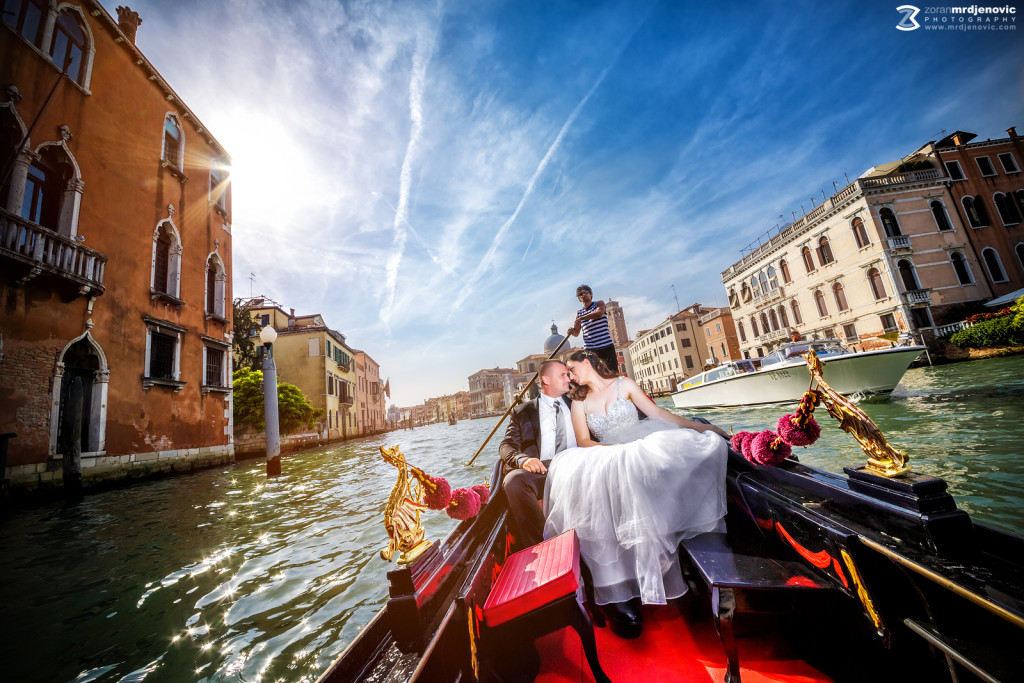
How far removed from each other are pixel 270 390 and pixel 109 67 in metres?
9.36

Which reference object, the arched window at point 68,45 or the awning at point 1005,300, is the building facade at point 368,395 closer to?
the arched window at point 68,45

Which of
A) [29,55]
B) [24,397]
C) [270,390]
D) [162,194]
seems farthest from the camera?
[162,194]

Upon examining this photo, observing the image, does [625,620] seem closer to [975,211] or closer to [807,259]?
[807,259]

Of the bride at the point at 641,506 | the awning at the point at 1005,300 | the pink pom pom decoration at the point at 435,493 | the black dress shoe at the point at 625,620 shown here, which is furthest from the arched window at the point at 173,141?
the awning at the point at 1005,300

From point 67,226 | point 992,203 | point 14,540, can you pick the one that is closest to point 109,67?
point 67,226

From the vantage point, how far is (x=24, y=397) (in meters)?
6.72

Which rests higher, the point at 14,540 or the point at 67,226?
the point at 67,226

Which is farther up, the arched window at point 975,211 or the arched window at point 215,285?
the arched window at point 975,211

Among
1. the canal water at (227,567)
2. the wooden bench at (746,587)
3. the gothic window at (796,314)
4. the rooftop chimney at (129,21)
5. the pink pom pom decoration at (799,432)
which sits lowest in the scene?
A: the canal water at (227,567)

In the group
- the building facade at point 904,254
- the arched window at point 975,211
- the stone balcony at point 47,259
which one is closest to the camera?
the stone balcony at point 47,259

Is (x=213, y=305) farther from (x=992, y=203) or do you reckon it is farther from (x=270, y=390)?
(x=992, y=203)

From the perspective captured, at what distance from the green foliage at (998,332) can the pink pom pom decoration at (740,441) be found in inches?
821

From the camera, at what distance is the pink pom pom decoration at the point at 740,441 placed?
203cm

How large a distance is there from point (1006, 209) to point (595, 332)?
29.9 meters
